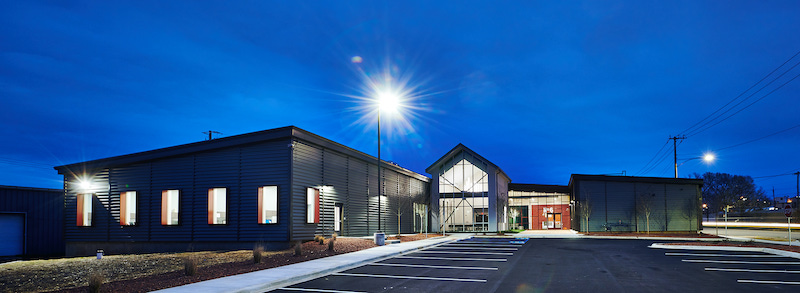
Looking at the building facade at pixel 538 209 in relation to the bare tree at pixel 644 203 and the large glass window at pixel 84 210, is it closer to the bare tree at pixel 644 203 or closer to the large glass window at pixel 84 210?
the bare tree at pixel 644 203

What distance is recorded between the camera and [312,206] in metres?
26.8

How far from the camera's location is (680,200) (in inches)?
1829

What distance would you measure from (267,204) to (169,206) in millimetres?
6111

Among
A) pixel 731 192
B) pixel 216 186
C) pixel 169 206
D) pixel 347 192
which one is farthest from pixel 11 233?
pixel 731 192

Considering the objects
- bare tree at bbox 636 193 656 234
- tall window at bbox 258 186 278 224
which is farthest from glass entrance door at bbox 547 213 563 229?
tall window at bbox 258 186 278 224

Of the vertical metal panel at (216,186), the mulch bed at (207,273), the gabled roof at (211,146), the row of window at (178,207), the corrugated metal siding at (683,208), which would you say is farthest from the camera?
the corrugated metal siding at (683,208)

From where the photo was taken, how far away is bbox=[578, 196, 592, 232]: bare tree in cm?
4643

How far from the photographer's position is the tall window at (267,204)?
24.4 meters

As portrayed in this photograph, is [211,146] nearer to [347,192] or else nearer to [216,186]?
Answer: [216,186]

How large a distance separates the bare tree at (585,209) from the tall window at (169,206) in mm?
35993

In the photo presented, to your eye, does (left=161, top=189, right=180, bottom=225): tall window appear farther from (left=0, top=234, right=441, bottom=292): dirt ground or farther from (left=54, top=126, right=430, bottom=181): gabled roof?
(left=0, top=234, right=441, bottom=292): dirt ground

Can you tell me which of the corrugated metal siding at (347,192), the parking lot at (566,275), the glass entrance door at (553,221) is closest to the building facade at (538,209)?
the glass entrance door at (553,221)

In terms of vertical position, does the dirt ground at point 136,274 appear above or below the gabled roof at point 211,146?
below

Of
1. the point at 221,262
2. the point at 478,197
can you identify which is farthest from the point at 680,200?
the point at 221,262
